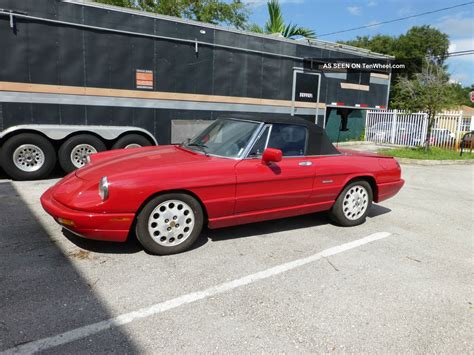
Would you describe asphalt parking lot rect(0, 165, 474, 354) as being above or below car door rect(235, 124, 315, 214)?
below

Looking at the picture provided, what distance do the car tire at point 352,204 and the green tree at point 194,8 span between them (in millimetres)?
19906

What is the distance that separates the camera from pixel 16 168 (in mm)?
6969

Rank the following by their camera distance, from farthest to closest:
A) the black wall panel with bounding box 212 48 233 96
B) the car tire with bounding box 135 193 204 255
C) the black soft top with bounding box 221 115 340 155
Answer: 1. the black wall panel with bounding box 212 48 233 96
2. the black soft top with bounding box 221 115 340 155
3. the car tire with bounding box 135 193 204 255

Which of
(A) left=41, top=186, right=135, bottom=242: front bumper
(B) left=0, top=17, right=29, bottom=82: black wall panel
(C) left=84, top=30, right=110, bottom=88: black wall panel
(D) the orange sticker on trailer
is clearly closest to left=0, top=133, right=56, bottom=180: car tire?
(B) left=0, top=17, right=29, bottom=82: black wall panel

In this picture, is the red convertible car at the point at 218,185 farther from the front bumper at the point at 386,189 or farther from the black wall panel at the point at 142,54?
the black wall panel at the point at 142,54

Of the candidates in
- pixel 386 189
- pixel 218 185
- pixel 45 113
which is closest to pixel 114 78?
pixel 45 113

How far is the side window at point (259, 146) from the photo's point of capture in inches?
168

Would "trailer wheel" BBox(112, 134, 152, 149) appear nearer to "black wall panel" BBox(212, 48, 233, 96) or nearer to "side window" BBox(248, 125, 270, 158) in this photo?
"black wall panel" BBox(212, 48, 233, 96)

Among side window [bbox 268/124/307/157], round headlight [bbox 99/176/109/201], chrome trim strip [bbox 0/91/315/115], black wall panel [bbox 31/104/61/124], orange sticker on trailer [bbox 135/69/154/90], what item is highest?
orange sticker on trailer [bbox 135/69/154/90]

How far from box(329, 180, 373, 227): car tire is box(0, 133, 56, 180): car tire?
17.4ft

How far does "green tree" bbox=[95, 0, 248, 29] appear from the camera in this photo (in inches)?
858

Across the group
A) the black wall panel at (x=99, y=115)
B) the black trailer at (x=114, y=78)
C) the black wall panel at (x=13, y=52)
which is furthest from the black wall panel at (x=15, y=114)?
the black wall panel at (x=99, y=115)

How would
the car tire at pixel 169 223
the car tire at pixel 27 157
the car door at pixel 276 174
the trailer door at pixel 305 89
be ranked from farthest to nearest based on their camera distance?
1. the trailer door at pixel 305 89
2. the car tire at pixel 27 157
3. the car door at pixel 276 174
4. the car tire at pixel 169 223

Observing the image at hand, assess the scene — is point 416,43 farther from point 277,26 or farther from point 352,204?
point 352,204
